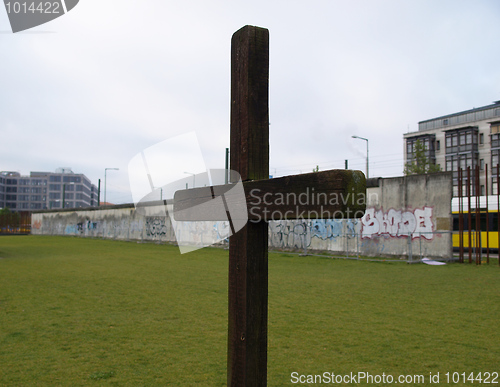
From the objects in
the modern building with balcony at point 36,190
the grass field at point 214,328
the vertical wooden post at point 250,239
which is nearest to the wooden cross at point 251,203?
the vertical wooden post at point 250,239

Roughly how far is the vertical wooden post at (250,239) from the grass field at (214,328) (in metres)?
2.58

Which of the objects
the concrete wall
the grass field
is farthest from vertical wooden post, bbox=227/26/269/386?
the concrete wall

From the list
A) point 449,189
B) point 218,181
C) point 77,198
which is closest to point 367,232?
point 449,189

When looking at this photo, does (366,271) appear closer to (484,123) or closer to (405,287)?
(405,287)

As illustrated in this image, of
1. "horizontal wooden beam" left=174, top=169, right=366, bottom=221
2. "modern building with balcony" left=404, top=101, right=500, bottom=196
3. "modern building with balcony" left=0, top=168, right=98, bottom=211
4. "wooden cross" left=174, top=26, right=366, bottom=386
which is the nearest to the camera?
"horizontal wooden beam" left=174, top=169, right=366, bottom=221

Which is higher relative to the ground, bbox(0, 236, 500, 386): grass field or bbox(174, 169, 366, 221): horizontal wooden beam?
bbox(174, 169, 366, 221): horizontal wooden beam

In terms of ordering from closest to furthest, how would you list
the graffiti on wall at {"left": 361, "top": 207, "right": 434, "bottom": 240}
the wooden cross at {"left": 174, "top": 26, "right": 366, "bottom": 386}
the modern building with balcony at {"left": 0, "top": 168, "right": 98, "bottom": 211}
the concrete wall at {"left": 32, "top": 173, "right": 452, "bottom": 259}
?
the wooden cross at {"left": 174, "top": 26, "right": 366, "bottom": 386}, the concrete wall at {"left": 32, "top": 173, "right": 452, "bottom": 259}, the graffiti on wall at {"left": 361, "top": 207, "right": 434, "bottom": 240}, the modern building with balcony at {"left": 0, "top": 168, "right": 98, "bottom": 211}

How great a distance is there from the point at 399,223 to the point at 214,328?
1313 centimetres

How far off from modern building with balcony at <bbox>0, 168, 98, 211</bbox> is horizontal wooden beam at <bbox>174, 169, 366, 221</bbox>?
139458 millimetres

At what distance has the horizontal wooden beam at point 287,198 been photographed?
1.44 meters

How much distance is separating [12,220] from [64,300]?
5406cm

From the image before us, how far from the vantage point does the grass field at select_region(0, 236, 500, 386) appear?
4441 mm

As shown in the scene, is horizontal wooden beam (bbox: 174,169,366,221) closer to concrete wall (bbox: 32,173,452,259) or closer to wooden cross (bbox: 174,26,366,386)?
wooden cross (bbox: 174,26,366,386)

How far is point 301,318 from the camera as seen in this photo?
6.67 metres
